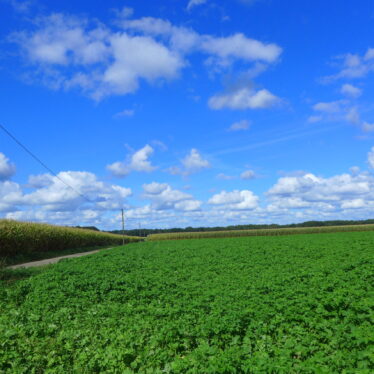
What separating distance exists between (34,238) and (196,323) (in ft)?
114

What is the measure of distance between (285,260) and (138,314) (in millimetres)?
11584

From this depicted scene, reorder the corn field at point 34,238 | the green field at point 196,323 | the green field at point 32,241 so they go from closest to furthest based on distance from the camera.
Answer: the green field at point 196,323, the green field at point 32,241, the corn field at point 34,238

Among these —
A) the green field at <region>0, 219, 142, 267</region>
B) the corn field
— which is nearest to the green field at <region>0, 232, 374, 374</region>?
the green field at <region>0, 219, 142, 267</region>

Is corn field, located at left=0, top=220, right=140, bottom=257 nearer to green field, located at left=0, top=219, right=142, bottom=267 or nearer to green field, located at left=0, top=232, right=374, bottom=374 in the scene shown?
green field, located at left=0, top=219, right=142, bottom=267

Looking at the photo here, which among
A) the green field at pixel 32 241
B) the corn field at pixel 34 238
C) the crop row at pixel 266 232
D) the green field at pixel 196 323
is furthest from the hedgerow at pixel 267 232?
the green field at pixel 196 323

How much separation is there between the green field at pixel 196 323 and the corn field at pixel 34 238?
65.4 feet

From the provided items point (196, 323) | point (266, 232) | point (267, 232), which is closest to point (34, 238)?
point (196, 323)

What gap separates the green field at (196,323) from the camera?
7332mm

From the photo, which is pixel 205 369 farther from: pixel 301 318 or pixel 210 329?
pixel 301 318

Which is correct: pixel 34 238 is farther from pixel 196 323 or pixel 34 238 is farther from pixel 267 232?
pixel 267 232

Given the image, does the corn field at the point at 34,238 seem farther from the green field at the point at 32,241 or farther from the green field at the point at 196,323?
the green field at the point at 196,323

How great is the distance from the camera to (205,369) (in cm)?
662

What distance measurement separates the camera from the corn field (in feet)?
115

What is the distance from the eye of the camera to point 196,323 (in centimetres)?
973
